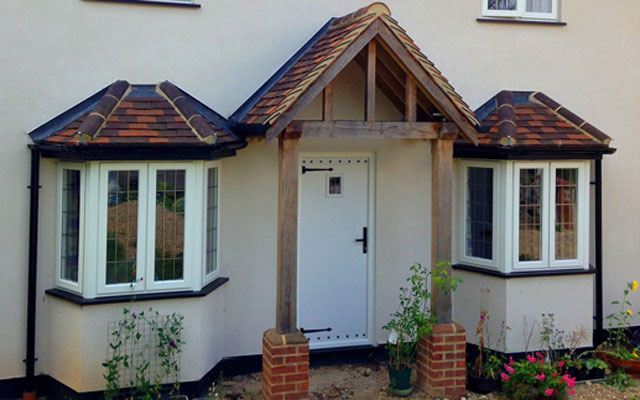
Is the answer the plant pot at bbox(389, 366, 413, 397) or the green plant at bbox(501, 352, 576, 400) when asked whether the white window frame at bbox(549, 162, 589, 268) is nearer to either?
the green plant at bbox(501, 352, 576, 400)

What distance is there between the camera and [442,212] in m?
7.48

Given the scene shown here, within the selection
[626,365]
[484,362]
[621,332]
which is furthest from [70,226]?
[621,332]

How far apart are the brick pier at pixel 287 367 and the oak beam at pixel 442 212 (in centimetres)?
160

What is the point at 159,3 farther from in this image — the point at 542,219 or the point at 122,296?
the point at 542,219

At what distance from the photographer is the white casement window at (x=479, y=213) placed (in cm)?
855

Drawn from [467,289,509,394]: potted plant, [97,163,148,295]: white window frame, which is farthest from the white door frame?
[97,163,148,295]: white window frame

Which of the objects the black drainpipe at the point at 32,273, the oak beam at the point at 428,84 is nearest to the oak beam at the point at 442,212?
the oak beam at the point at 428,84

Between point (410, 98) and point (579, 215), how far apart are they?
2.97 metres

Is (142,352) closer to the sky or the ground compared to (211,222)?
closer to the ground

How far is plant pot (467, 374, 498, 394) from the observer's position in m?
7.72

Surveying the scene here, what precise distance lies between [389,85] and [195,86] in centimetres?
225

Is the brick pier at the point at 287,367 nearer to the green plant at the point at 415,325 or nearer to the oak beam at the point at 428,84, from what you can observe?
the green plant at the point at 415,325

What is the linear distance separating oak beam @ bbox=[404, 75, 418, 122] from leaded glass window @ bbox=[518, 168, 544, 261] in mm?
1973

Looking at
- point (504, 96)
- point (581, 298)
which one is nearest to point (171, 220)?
point (504, 96)
